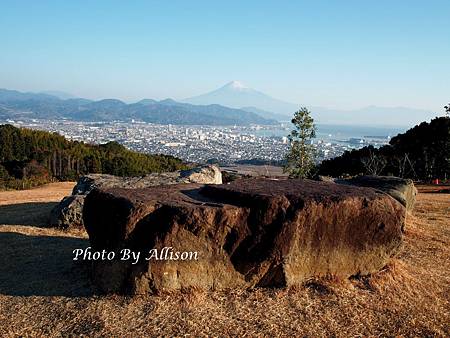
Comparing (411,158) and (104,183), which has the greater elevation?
(411,158)

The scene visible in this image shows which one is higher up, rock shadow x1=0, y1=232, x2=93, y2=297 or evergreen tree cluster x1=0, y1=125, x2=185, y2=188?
rock shadow x1=0, y1=232, x2=93, y2=297

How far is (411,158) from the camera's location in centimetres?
3706

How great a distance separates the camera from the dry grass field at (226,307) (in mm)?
6812

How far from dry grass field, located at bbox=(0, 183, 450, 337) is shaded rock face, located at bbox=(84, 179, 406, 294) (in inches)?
10.9

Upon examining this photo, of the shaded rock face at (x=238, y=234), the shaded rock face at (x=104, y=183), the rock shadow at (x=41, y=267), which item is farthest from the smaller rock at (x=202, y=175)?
the shaded rock face at (x=238, y=234)

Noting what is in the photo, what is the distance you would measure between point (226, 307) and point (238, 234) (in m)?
1.25

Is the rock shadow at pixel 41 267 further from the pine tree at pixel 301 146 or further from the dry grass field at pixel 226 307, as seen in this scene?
the pine tree at pixel 301 146

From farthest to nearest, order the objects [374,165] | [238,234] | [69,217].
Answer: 1. [374,165]
2. [69,217]
3. [238,234]

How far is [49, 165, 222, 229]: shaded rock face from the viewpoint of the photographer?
13094 mm

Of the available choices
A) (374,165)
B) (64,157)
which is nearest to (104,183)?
(374,165)

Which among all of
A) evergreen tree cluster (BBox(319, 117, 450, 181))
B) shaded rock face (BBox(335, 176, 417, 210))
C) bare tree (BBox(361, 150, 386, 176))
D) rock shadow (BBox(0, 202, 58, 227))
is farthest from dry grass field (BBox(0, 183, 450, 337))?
evergreen tree cluster (BBox(319, 117, 450, 181))

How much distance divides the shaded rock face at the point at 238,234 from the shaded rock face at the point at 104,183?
4778mm

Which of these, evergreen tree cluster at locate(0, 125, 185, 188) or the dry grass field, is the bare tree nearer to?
evergreen tree cluster at locate(0, 125, 185, 188)

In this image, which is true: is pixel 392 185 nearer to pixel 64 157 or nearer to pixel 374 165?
pixel 374 165
